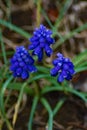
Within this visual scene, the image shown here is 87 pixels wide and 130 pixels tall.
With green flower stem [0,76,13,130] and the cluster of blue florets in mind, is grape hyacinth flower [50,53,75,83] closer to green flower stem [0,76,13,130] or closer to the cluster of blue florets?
the cluster of blue florets

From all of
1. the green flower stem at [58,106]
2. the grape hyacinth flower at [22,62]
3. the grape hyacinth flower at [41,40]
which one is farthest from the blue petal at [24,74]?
the green flower stem at [58,106]

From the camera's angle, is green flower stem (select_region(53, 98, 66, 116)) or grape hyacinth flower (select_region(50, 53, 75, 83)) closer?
grape hyacinth flower (select_region(50, 53, 75, 83))

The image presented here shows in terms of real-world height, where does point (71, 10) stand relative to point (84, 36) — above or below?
above

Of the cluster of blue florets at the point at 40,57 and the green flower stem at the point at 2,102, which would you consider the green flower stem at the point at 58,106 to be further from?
the cluster of blue florets at the point at 40,57

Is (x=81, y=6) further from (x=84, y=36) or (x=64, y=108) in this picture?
(x=64, y=108)

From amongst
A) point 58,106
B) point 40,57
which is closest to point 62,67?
point 40,57

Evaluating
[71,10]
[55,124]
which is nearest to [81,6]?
[71,10]

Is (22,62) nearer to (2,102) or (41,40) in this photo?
(41,40)

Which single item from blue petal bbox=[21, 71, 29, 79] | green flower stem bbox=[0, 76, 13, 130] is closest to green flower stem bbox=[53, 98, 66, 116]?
green flower stem bbox=[0, 76, 13, 130]

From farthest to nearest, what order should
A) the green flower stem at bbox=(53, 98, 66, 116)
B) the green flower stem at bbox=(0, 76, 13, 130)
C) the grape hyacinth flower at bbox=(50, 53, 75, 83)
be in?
the green flower stem at bbox=(53, 98, 66, 116), the green flower stem at bbox=(0, 76, 13, 130), the grape hyacinth flower at bbox=(50, 53, 75, 83)
